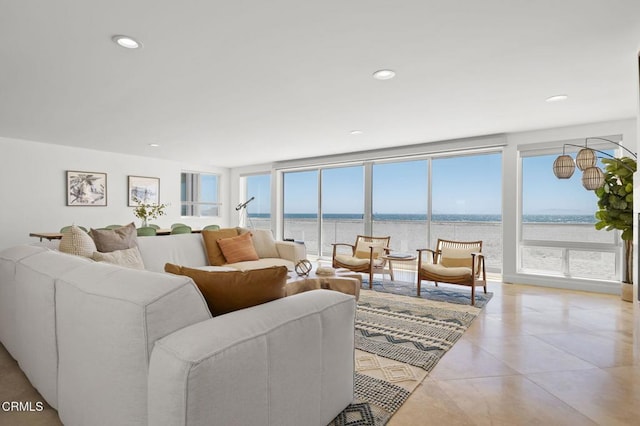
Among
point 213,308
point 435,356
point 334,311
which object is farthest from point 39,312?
point 435,356

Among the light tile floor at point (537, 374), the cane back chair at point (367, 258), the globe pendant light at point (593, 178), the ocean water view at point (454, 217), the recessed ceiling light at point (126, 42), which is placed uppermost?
the recessed ceiling light at point (126, 42)

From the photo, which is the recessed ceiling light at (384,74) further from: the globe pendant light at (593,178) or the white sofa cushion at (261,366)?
the globe pendant light at (593,178)

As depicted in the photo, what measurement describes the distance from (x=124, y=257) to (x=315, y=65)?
95.8 inches

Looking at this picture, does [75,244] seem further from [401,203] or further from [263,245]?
[401,203]

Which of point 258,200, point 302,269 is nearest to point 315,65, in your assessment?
point 302,269

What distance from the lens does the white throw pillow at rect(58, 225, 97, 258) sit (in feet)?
8.83

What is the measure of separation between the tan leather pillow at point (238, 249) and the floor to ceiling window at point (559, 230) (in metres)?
4.14

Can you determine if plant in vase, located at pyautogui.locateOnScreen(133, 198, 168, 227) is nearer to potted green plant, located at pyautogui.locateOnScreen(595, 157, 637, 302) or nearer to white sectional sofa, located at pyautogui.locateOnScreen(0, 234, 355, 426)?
white sectional sofa, located at pyautogui.locateOnScreen(0, 234, 355, 426)

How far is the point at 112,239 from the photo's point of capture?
10.4ft

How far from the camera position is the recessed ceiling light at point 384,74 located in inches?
115

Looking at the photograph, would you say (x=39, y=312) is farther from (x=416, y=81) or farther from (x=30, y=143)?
(x=30, y=143)

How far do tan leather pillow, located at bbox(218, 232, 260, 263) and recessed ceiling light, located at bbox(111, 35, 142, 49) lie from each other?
7.77ft

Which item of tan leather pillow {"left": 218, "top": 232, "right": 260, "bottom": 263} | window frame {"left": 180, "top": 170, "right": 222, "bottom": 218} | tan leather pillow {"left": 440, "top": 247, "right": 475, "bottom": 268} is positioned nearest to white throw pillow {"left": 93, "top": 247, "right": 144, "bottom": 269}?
tan leather pillow {"left": 218, "top": 232, "right": 260, "bottom": 263}

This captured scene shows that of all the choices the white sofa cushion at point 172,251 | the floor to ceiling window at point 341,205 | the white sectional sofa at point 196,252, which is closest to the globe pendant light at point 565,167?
the white sectional sofa at point 196,252
